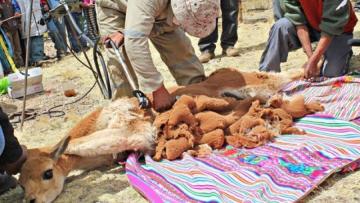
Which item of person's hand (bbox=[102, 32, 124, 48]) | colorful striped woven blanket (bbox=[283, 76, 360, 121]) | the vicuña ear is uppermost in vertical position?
person's hand (bbox=[102, 32, 124, 48])

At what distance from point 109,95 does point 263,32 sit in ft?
13.9

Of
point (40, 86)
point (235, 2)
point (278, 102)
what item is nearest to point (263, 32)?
point (235, 2)

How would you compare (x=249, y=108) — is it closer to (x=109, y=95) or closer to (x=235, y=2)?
(x=109, y=95)

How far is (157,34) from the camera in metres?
4.20

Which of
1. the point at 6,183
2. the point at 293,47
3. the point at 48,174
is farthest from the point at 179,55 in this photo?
the point at 6,183

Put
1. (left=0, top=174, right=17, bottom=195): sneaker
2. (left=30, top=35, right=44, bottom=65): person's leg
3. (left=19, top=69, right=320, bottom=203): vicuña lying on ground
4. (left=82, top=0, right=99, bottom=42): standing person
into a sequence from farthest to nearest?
(left=30, top=35, right=44, bottom=65): person's leg → (left=82, top=0, right=99, bottom=42): standing person → (left=0, top=174, right=17, bottom=195): sneaker → (left=19, top=69, right=320, bottom=203): vicuña lying on ground

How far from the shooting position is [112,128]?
11.5ft

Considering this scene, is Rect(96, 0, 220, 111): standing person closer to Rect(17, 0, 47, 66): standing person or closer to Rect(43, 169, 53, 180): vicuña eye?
Rect(43, 169, 53, 180): vicuña eye

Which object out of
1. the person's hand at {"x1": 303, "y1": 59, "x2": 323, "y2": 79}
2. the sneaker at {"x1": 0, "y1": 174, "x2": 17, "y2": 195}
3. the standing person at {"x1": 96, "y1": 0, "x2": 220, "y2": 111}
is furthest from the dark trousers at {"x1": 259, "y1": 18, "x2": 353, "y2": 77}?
the sneaker at {"x1": 0, "y1": 174, "x2": 17, "y2": 195}

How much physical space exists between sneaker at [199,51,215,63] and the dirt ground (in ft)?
0.24

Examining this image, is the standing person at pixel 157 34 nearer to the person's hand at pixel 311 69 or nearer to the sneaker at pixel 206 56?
the person's hand at pixel 311 69

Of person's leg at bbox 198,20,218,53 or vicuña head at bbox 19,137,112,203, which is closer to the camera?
vicuña head at bbox 19,137,112,203

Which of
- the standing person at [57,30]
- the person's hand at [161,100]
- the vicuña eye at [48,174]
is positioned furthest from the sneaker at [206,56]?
the vicuña eye at [48,174]

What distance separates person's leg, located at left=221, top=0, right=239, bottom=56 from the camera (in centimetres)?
689
